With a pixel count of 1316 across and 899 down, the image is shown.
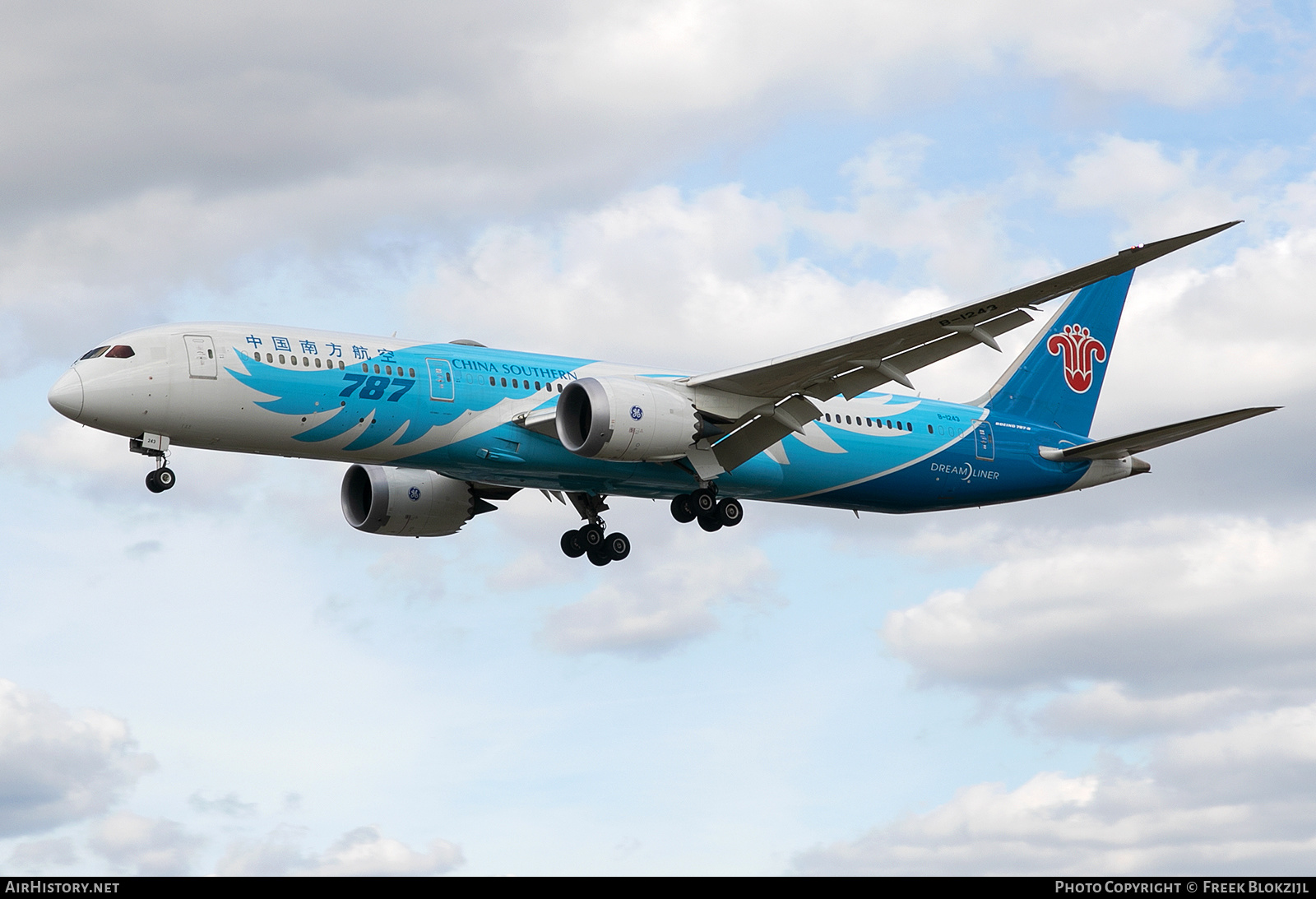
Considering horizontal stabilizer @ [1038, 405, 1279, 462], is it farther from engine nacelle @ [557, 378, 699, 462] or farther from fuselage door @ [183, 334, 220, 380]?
fuselage door @ [183, 334, 220, 380]

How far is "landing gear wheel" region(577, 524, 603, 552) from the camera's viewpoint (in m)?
43.4

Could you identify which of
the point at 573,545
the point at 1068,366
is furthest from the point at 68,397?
the point at 1068,366

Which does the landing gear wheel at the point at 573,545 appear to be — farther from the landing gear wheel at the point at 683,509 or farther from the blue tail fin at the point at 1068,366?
the blue tail fin at the point at 1068,366

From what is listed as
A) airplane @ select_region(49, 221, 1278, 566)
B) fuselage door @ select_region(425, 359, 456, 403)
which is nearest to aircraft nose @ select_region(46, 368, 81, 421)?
airplane @ select_region(49, 221, 1278, 566)

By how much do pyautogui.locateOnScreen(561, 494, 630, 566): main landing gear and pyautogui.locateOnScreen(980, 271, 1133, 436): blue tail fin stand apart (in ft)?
37.4

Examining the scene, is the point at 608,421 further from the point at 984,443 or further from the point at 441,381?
the point at 984,443

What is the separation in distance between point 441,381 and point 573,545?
8.51 m

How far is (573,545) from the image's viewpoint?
143 feet

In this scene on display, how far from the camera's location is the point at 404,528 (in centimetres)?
4303
